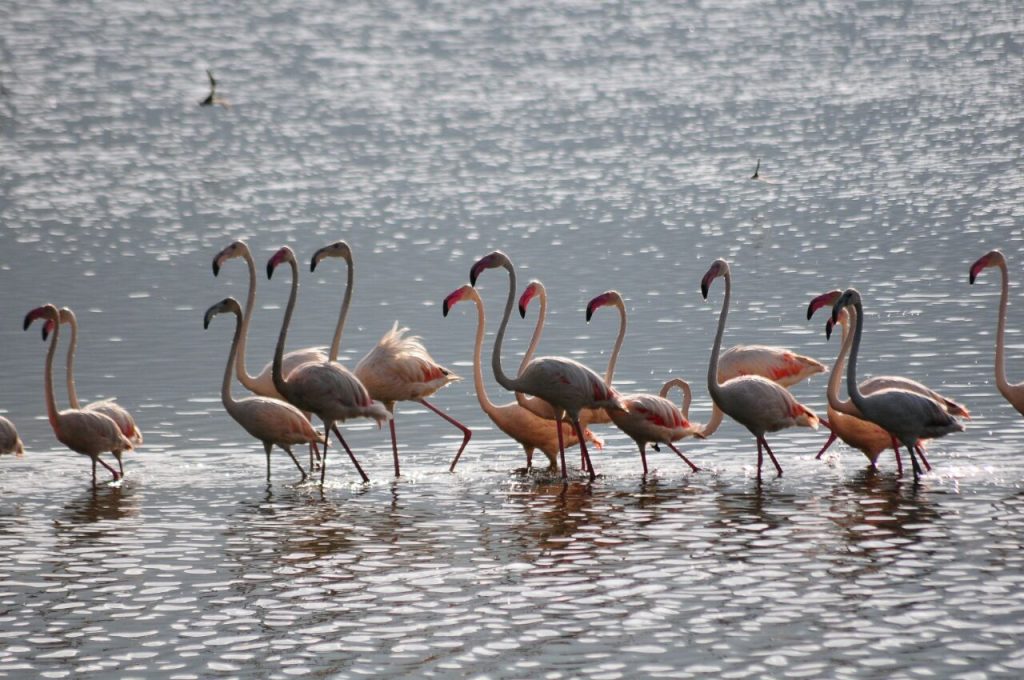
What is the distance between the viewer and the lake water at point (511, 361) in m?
7.99

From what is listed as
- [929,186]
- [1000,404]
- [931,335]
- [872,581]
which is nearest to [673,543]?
[872,581]

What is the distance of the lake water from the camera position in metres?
7.99

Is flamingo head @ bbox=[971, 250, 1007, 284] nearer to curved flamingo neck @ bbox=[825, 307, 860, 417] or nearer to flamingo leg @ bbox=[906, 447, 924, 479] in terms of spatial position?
curved flamingo neck @ bbox=[825, 307, 860, 417]

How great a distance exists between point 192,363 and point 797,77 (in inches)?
1508

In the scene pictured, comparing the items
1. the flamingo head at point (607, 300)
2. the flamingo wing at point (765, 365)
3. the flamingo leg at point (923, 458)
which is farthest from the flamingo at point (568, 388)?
the flamingo leg at point (923, 458)

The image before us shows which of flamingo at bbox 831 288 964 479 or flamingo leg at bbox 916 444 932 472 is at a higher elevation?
flamingo at bbox 831 288 964 479

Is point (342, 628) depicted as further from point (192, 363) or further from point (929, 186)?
point (929, 186)

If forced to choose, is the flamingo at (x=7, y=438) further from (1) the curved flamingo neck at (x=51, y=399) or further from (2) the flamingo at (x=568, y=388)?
(2) the flamingo at (x=568, y=388)

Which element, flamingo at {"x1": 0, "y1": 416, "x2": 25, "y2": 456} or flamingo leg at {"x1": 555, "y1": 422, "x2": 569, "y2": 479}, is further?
flamingo leg at {"x1": 555, "y1": 422, "x2": 569, "y2": 479}

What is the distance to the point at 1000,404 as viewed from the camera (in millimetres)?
13414

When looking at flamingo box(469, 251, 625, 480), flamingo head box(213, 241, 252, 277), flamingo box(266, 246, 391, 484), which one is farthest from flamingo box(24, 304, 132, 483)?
flamingo box(469, 251, 625, 480)

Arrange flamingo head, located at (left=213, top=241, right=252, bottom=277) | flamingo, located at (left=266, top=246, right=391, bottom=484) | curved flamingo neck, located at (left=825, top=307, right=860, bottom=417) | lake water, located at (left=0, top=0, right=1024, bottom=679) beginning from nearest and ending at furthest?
lake water, located at (left=0, top=0, right=1024, bottom=679), curved flamingo neck, located at (left=825, top=307, right=860, bottom=417), flamingo, located at (left=266, top=246, right=391, bottom=484), flamingo head, located at (left=213, top=241, right=252, bottom=277)

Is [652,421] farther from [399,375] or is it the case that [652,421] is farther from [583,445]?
[399,375]

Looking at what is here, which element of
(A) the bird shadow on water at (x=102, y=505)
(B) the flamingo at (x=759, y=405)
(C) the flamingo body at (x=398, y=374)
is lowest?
(A) the bird shadow on water at (x=102, y=505)
